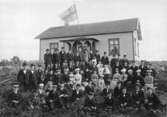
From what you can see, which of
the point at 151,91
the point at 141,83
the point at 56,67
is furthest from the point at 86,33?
the point at 151,91

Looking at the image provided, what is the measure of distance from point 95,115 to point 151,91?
2.64 m

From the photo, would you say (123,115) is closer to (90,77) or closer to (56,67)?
(90,77)

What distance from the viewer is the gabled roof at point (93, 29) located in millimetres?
24178

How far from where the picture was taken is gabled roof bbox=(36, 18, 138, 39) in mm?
24178

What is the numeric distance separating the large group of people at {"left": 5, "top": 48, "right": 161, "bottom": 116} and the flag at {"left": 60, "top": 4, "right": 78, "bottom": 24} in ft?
61.7

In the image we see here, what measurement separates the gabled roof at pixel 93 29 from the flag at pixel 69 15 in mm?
4502

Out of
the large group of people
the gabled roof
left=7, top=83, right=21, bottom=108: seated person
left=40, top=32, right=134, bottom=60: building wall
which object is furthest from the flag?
left=7, top=83, right=21, bottom=108: seated person

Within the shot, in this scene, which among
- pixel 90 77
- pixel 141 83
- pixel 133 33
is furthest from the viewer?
pixel 133 33

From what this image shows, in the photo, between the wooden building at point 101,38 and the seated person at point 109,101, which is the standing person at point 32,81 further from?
the wooden building at point 101,38

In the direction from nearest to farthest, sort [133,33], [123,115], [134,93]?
[123,115] → [134,93] → [133,33]

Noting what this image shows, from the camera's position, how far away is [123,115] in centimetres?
1050

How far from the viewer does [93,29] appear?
26.2 meters

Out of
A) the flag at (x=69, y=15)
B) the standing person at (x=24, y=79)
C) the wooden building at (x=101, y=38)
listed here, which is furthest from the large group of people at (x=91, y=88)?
the flag at (x=69, y=15)

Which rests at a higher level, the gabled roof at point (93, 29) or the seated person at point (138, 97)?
the gabled roof at point (93, 29)
